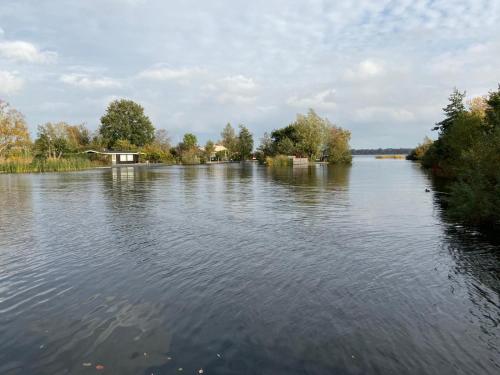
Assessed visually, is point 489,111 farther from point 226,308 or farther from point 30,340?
point 30,340

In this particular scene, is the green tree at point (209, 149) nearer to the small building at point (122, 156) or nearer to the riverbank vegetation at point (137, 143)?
the riverbank vegetation at point (137, 143)

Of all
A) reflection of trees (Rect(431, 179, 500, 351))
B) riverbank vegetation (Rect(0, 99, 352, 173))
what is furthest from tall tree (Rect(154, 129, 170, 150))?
reflection of trees (Rect(431, 179, 500, 351))

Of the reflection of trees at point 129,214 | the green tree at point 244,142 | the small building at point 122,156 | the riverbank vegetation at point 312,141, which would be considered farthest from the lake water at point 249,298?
the green tree at point 244,142

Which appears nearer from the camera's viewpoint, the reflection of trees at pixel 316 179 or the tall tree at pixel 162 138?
the reflection of trees at pixel 316 179

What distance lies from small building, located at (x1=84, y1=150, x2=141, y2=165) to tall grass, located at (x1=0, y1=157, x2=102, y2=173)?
71.0 ft

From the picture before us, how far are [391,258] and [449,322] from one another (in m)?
4.71

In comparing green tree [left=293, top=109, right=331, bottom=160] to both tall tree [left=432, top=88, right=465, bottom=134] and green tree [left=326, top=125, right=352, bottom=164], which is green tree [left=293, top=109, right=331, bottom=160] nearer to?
green tree [left=326, top=125, right=352, bottom=164]

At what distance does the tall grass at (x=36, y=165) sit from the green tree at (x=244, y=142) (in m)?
76.1

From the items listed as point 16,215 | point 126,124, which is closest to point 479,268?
point 16,215

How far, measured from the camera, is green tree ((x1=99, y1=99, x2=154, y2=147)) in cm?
13375

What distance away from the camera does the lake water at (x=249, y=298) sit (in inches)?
261

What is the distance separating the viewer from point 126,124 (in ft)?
446

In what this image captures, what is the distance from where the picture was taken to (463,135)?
42562mm

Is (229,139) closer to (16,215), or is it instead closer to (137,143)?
(137,143)
